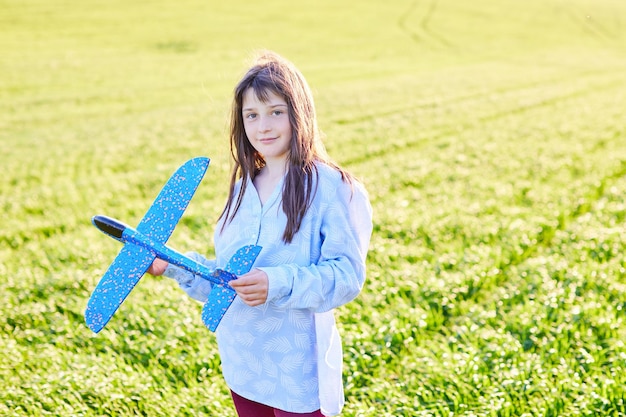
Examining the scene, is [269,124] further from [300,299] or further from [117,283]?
[117,283]

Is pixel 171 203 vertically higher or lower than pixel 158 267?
higher

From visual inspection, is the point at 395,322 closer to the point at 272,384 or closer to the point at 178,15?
the point at 272,384

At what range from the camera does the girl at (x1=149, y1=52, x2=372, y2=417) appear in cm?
239

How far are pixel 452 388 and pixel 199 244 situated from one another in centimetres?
354

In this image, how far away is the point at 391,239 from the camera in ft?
22.1

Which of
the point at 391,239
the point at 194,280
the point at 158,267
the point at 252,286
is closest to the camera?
the point at 252,286

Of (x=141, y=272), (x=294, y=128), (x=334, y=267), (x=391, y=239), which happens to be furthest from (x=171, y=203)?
(x=391, y=239)

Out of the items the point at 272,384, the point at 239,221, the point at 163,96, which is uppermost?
the point at 239,221

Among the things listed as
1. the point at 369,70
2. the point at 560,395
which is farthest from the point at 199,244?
the point at 369,70

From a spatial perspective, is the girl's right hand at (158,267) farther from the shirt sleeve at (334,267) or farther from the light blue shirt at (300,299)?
the shirt sleeve at (334,267)

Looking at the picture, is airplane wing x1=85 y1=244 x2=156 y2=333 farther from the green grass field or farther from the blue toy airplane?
the green grass field

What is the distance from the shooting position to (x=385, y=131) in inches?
532

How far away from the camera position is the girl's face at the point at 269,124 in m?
2.46

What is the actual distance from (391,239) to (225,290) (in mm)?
4621
